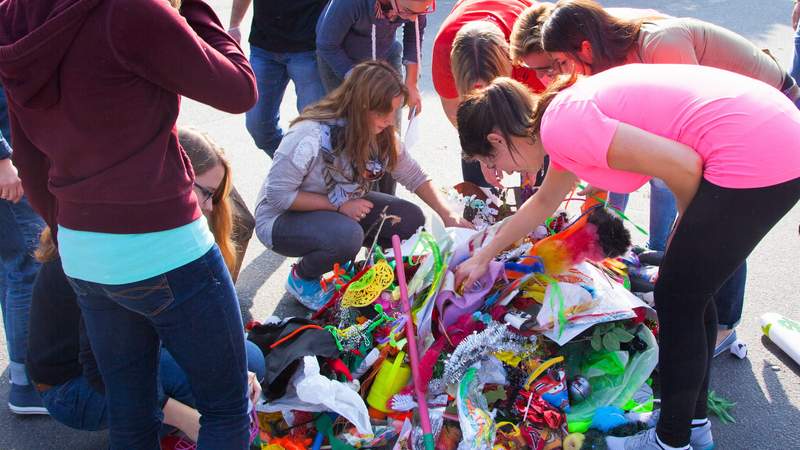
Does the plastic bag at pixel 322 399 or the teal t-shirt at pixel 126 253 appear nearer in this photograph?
the teal t-shirt at pixel 126 253

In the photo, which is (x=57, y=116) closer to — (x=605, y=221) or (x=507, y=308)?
(x=507, y=308)

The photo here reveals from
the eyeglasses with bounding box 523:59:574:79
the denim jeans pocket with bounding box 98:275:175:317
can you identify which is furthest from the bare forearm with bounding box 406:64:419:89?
the denim jeans pocket with bounding box 98:275:175:317

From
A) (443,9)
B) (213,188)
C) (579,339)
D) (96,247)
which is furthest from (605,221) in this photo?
(443,9)

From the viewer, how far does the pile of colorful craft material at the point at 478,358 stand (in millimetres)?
2242

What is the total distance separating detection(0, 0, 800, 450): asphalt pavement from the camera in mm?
2393

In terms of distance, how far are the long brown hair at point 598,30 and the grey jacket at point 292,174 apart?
108 centimetres

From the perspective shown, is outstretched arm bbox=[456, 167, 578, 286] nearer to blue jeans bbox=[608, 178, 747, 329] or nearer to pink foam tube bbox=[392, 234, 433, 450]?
pink foam tube bbox=[392, 234, 433, 450]

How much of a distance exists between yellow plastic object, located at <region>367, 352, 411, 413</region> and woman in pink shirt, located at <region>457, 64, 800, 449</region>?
Answer: 82 centimetres

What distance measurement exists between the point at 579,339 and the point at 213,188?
4.38ft

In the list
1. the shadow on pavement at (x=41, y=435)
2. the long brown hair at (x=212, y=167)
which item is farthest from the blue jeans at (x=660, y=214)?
the shadow on pavement at (x=41, y=435)

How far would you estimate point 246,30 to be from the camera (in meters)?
7.29

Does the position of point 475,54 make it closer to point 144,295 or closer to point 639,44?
point 639,44

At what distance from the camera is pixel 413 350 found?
2338 millimetres

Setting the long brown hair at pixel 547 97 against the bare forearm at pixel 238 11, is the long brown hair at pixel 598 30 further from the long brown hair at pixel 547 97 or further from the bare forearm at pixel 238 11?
the bare forearm at pixel 238 11
